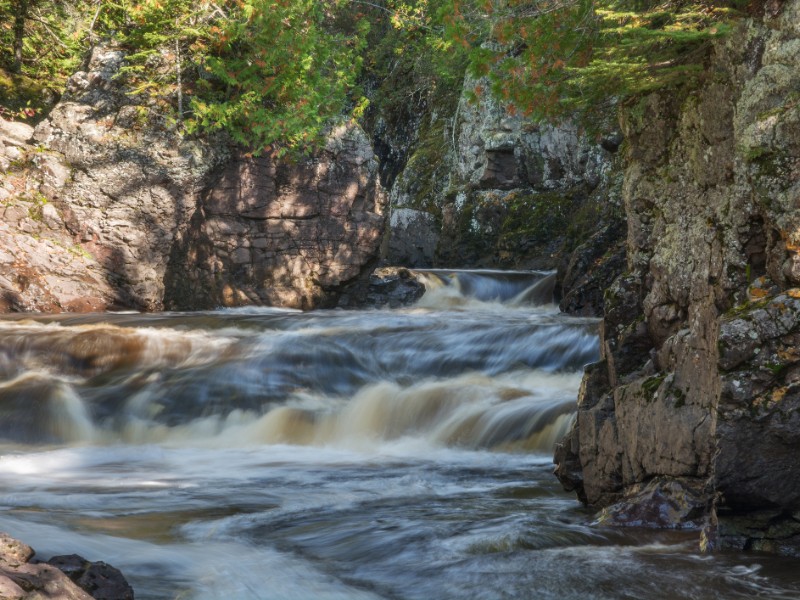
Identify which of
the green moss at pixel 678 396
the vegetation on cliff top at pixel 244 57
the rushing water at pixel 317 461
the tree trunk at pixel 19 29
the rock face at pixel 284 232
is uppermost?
the tree trunk at pixel 19 29

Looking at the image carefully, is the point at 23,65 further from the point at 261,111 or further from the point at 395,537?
the point at 395,537

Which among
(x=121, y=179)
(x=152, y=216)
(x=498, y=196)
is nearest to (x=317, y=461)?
(x=152, y=216)

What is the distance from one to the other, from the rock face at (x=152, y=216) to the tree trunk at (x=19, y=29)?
2622 millimetres

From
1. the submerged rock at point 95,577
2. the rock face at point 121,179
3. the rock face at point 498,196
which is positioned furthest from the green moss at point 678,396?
the rock face at point 498,196

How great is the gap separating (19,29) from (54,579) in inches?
640

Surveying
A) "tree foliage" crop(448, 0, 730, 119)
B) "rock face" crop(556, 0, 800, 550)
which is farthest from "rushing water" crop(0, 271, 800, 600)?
"tree foliage" crop(448, 0, 730, 119)

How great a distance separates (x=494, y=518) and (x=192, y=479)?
3.03 metres

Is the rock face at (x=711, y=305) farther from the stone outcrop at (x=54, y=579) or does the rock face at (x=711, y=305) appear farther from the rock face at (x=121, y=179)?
the rock face at (x=121, y=179)

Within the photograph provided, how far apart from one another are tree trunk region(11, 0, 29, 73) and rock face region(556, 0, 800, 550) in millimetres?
14076

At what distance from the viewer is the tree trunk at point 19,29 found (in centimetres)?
1608

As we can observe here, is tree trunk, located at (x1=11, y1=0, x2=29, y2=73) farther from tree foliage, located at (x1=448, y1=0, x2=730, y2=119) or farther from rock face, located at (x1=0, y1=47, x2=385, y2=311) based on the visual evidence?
tree foliage, located at (x1=448, y1=0, x2=730, y2=119)

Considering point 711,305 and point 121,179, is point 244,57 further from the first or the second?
point 711,305

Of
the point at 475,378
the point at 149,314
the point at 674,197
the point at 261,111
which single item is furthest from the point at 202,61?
the point at 674,197

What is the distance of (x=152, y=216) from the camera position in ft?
46.3
